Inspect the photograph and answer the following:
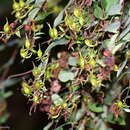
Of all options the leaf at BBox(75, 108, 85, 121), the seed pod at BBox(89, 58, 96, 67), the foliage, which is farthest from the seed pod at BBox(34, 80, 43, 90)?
the leaf at BBox(75, 108, 85, 121)

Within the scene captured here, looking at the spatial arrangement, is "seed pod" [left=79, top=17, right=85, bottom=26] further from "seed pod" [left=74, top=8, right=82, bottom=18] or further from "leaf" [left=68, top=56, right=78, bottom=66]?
"leaf" [left=68, top=56, right=78, bottom=66]

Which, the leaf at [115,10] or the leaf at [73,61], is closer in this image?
the leaf at [115,10]

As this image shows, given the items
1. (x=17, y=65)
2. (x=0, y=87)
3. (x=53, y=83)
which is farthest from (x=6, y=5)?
(x=53, y=83)

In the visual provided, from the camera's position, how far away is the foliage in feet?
2.35

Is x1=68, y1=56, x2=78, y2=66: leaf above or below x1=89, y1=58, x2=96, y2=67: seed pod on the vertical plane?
above

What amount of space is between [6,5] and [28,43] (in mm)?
1210

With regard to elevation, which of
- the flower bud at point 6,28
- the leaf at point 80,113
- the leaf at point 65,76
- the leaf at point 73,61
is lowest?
the leaf at point 80,113

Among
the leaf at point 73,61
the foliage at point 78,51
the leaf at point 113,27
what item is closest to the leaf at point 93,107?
the foliage at point 78,51

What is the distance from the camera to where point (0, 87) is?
120cm

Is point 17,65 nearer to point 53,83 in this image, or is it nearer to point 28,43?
point 53,83

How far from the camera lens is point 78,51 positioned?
2.55 feet

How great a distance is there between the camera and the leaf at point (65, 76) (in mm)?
822

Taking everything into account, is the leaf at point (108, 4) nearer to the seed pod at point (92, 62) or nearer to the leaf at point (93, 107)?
the seed pod at point (92, 62)

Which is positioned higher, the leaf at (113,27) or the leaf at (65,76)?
the leaf at (113,27)
